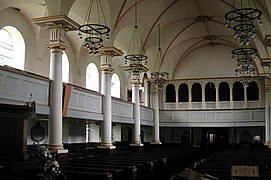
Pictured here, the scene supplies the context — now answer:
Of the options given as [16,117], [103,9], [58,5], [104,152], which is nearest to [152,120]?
[104,152]

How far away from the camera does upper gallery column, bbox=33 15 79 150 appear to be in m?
15.5

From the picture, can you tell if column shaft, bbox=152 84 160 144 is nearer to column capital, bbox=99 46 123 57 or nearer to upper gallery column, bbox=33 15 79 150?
column capital, bbox=99 46 123 57

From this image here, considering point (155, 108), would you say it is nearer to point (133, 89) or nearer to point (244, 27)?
point (133, 89)

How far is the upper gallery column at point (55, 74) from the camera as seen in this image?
15473 mm

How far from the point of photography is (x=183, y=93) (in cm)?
3497

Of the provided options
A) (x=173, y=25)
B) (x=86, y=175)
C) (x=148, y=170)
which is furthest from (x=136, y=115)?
(x=86, y=175)

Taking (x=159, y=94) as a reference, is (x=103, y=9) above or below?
above

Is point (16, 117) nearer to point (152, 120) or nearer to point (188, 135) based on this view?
point (152, 120)

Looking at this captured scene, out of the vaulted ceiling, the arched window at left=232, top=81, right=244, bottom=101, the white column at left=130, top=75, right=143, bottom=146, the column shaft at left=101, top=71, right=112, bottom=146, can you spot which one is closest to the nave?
the column shaft at left=101, top=71, right=112, bottom=146

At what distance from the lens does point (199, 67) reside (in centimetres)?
3609

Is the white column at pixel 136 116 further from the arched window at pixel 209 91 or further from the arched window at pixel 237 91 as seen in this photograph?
the arched window at pixel 237 91

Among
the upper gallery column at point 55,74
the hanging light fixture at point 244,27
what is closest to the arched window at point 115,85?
the hanging light fixture at point 244,27

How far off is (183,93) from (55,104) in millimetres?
20964

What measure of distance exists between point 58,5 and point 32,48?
8.21 meters
